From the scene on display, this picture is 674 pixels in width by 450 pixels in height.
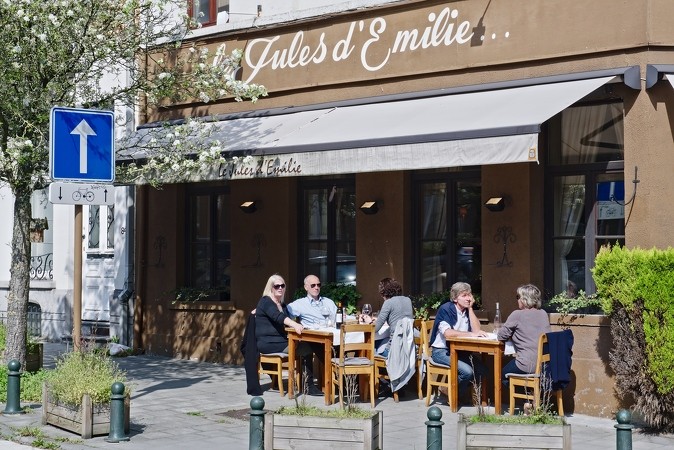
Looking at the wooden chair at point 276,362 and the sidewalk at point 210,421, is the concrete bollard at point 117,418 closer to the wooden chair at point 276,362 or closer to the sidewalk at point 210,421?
the sidewalk at point 210,421

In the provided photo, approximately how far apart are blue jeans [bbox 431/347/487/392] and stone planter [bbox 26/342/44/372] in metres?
4.99

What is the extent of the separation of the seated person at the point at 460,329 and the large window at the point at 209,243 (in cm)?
477

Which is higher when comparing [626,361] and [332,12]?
[332,12]

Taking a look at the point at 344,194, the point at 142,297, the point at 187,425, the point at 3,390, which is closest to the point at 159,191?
the point at 142,297

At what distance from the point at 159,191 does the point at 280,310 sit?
4.49 meters

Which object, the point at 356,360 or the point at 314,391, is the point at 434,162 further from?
the point at 314,391

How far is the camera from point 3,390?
12055 millimetres

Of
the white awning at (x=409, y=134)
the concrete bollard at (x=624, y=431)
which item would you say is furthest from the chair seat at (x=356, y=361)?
the concrete bollard at (x=624, y=431)

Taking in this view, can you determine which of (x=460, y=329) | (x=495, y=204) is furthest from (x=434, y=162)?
(x=460, y=329)

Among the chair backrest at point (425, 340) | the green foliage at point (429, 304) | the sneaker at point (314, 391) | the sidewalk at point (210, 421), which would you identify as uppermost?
the green foliage at point (429, 304)

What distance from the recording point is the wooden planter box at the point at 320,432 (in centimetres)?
819

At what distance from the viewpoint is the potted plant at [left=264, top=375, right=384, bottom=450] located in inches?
322

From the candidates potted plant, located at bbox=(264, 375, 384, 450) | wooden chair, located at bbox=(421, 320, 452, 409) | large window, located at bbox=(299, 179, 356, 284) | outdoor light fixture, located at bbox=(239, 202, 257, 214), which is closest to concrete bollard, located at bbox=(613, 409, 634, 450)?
potted plant, located at bbox=(264, 375, 384, 450)

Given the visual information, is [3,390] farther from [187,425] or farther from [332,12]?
[332,12]
